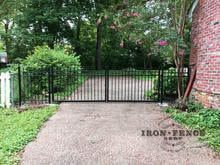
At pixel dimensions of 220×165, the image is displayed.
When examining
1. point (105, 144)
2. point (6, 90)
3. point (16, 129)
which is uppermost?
point (6, 90)

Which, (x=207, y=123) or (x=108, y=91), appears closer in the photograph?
(x=207, y=123)

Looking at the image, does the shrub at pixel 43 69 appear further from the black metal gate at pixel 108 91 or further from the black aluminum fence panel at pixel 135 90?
the black aluminum fence panel at pixel 135 90

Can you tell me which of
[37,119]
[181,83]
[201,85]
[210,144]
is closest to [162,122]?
[210,144]

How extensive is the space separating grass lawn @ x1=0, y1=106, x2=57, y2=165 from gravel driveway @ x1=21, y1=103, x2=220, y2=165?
139mm

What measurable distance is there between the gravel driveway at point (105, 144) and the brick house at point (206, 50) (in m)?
1.24

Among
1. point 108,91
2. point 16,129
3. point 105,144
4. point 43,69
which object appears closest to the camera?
point 105,144

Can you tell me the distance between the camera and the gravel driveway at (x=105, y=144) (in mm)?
2479

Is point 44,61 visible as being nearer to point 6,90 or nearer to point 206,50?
point 6,90

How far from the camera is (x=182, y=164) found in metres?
2.38

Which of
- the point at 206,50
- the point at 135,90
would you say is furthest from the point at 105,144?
the point at 135,90

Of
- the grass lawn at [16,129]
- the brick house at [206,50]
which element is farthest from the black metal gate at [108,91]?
the grass lawn at [16,129]

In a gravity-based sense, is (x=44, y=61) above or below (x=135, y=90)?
above

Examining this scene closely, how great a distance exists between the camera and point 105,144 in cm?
296

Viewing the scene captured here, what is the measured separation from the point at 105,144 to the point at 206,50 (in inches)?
138
